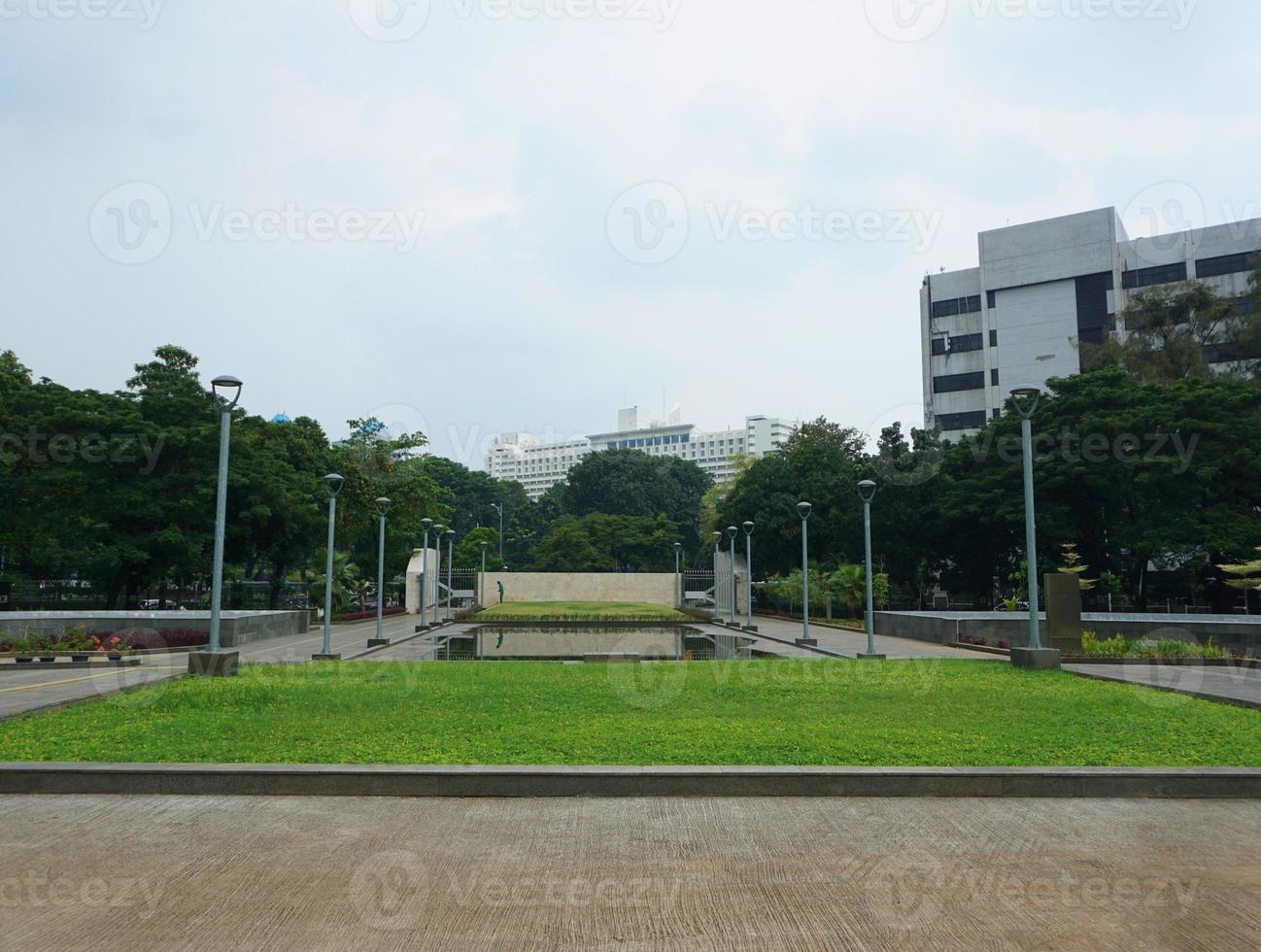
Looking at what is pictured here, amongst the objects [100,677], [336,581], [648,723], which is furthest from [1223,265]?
[100,677]

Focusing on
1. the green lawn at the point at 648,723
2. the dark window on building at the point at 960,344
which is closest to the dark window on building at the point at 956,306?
the dark window on building at the point at 960,344

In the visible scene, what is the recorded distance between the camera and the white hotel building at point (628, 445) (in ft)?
526

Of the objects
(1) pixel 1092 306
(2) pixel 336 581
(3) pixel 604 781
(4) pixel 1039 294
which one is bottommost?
(3) pixel 604 781

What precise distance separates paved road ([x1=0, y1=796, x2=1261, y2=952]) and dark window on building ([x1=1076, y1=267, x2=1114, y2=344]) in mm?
58252

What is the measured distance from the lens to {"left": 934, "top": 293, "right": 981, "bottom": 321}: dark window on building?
63.9 metres

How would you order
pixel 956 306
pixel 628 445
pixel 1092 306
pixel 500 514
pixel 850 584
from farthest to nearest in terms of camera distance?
pixel 628 445 → pixel 500 514 → pixel 956 306 → pixel 1092 306 → pixel 850 584

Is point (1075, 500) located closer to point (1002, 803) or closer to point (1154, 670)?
point (1154, 670)

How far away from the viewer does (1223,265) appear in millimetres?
55406

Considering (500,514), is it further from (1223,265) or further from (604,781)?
(604,781)

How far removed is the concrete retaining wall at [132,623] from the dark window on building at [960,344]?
5177cm

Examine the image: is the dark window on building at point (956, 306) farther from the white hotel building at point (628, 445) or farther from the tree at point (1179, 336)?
the white hotel building at point (628, 445)

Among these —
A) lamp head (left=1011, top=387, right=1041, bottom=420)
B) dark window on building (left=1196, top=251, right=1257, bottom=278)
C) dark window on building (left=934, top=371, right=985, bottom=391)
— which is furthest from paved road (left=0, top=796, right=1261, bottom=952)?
dark window on building (left=934, top=371, right=985, bottom=391)

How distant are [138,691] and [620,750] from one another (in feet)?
24.3

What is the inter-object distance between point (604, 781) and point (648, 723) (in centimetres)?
231
